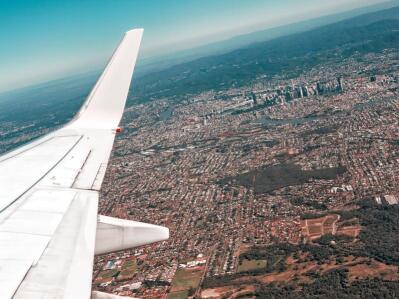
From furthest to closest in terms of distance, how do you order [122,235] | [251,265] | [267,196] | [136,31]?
[267,196] < [251,265] < [136,31] < [122,235]

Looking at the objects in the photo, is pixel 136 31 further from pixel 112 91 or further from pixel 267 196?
pixel 267 196

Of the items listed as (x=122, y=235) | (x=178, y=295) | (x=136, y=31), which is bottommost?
(x=178, y=295)

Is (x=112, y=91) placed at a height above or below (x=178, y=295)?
above

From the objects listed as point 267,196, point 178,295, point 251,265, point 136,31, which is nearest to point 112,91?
point 136,31

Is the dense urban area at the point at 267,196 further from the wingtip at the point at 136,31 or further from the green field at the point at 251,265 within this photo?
the wingtip at the point at 136,31

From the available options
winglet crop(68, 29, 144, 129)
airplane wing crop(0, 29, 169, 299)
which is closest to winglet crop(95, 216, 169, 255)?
airplane wing crop(0, 29, 169, 299)

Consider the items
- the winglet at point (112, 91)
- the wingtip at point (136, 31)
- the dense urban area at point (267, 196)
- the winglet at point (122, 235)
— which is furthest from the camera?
the dense urban area at point (267, 196)

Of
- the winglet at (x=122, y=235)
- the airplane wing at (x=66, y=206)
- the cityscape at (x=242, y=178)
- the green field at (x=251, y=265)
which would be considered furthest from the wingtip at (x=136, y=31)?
the green field at (x=251, y=265)

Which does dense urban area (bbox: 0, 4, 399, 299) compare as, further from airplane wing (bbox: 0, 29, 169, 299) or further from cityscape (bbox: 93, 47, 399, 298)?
airplane wing (bbox: 0, 29, 169, 299)
